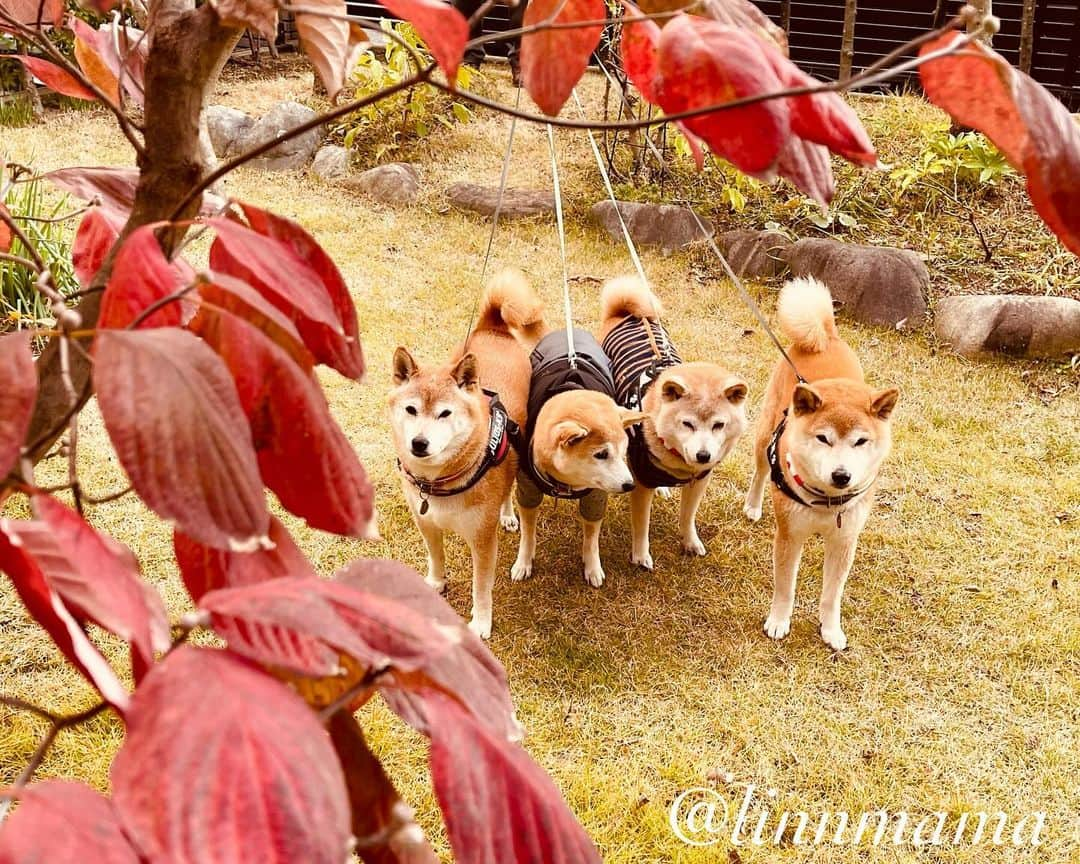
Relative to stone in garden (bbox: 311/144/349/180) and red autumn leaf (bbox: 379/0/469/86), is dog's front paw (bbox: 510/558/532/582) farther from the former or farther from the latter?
stone in garden (bbox: 311/144/349/180)

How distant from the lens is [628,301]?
2.70m

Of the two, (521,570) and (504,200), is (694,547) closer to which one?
(521,570)

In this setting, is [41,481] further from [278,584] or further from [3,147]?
[3,147]

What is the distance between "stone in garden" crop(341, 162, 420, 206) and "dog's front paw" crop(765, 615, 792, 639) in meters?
3.27

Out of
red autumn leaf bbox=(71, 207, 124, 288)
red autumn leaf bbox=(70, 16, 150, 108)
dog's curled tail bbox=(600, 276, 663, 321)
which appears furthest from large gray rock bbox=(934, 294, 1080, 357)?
red autumn leaf bbox=(71, 207, 124, 288)

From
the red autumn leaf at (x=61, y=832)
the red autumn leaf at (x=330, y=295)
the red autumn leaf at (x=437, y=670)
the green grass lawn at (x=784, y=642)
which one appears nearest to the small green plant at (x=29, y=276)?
the green grass lawn at (x=784, y=642)

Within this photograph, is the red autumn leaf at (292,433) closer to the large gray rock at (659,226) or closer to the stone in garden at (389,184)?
the large gray rock at (659,226)

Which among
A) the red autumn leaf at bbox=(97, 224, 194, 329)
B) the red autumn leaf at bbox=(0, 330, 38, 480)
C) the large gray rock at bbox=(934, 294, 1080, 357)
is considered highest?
the red autumn leaf at bbox=(97, 224, 194, 329)

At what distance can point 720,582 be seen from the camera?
7.89 feet

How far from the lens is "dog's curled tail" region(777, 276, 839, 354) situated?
7.59ft

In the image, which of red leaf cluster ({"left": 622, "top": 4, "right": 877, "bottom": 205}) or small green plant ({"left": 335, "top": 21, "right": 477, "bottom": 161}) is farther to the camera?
small green plant ({"left": 335, "top": 21, "right": 477, "bottom": 161})

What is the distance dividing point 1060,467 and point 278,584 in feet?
10.2

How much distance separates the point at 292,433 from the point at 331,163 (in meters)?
4.96

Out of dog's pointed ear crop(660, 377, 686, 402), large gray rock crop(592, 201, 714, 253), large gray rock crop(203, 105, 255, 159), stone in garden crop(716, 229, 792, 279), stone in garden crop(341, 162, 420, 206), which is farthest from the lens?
large gray rock crop(203, 105, 255, 159)
